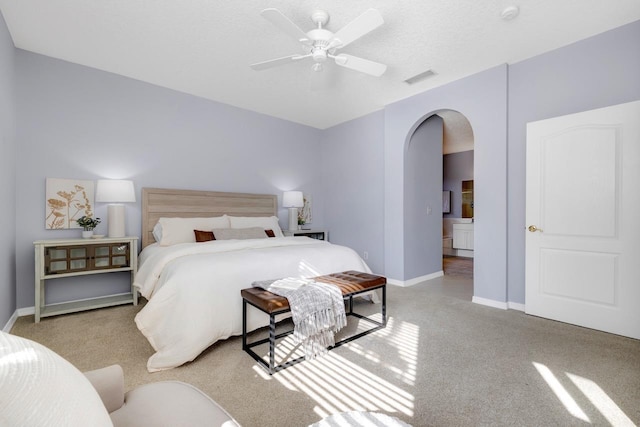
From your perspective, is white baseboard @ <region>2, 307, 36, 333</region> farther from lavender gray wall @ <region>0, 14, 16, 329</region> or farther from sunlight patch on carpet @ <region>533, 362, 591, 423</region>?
sunlight patch on carpet @ <region>533, 362, 591, 423</region>

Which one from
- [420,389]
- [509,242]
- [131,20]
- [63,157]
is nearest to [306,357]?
[420,389]

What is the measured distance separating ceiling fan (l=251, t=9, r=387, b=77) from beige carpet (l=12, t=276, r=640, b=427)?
7.96ft

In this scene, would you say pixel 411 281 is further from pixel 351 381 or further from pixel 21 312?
pixel 21 312

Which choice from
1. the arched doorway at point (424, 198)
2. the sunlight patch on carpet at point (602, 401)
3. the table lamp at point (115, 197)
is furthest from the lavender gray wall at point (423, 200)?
the table lamp at point (115, 197)

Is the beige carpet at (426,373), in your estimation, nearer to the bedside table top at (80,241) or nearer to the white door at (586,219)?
the white door at (586,219)

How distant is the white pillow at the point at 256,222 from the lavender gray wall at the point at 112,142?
24.2 inches

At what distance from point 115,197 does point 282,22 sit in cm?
261

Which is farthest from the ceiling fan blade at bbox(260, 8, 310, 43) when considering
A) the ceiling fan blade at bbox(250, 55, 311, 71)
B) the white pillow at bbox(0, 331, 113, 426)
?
the white pillow at bbox(0, 331, 113, 426)

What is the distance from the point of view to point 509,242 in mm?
3404

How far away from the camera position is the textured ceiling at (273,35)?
245 cm

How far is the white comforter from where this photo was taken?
7.10 ft

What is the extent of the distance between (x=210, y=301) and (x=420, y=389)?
1585 mm

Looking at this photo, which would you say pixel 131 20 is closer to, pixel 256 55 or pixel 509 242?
pixel 256 55

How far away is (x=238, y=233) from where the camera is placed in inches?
152
